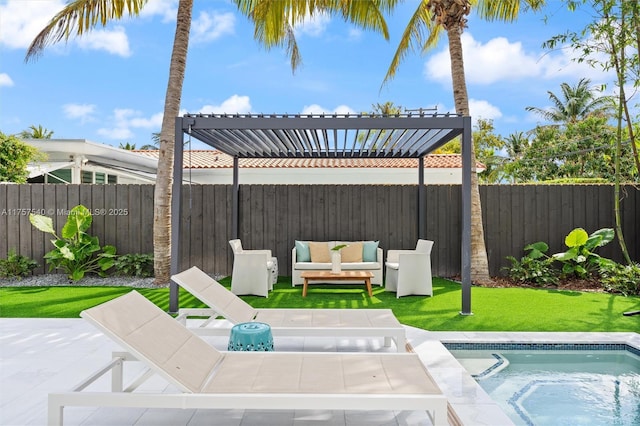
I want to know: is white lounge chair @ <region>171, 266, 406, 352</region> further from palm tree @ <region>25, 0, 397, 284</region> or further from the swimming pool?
palm tree @ <region>25, 0, 397, 284</region>

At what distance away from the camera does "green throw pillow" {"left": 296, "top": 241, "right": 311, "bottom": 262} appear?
997 cm

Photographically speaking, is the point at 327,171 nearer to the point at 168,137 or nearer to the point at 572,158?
the point at 168,137

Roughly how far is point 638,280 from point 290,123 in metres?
6.93

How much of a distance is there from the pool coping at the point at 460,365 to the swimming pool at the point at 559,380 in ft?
0.28

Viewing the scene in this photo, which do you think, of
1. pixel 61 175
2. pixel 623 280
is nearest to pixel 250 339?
pixel 623 280

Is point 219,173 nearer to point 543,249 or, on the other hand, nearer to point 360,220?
point 360,220

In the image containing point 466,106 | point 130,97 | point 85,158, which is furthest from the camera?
point 130,97

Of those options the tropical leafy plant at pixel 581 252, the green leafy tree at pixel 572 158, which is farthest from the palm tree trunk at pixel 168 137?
the green leafy tree at pixel 572 158

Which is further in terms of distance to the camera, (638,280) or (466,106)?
(466,106)

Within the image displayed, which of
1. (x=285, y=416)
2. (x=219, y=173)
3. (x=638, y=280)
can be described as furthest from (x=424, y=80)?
(x=285, y=416)

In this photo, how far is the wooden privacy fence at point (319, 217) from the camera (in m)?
10.5

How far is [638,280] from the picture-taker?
8.68m

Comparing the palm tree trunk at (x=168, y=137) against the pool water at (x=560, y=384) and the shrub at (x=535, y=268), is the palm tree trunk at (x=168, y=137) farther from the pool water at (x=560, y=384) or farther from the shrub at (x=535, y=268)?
the shrub at (x=535, y=268)

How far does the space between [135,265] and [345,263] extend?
4401 millimetres
